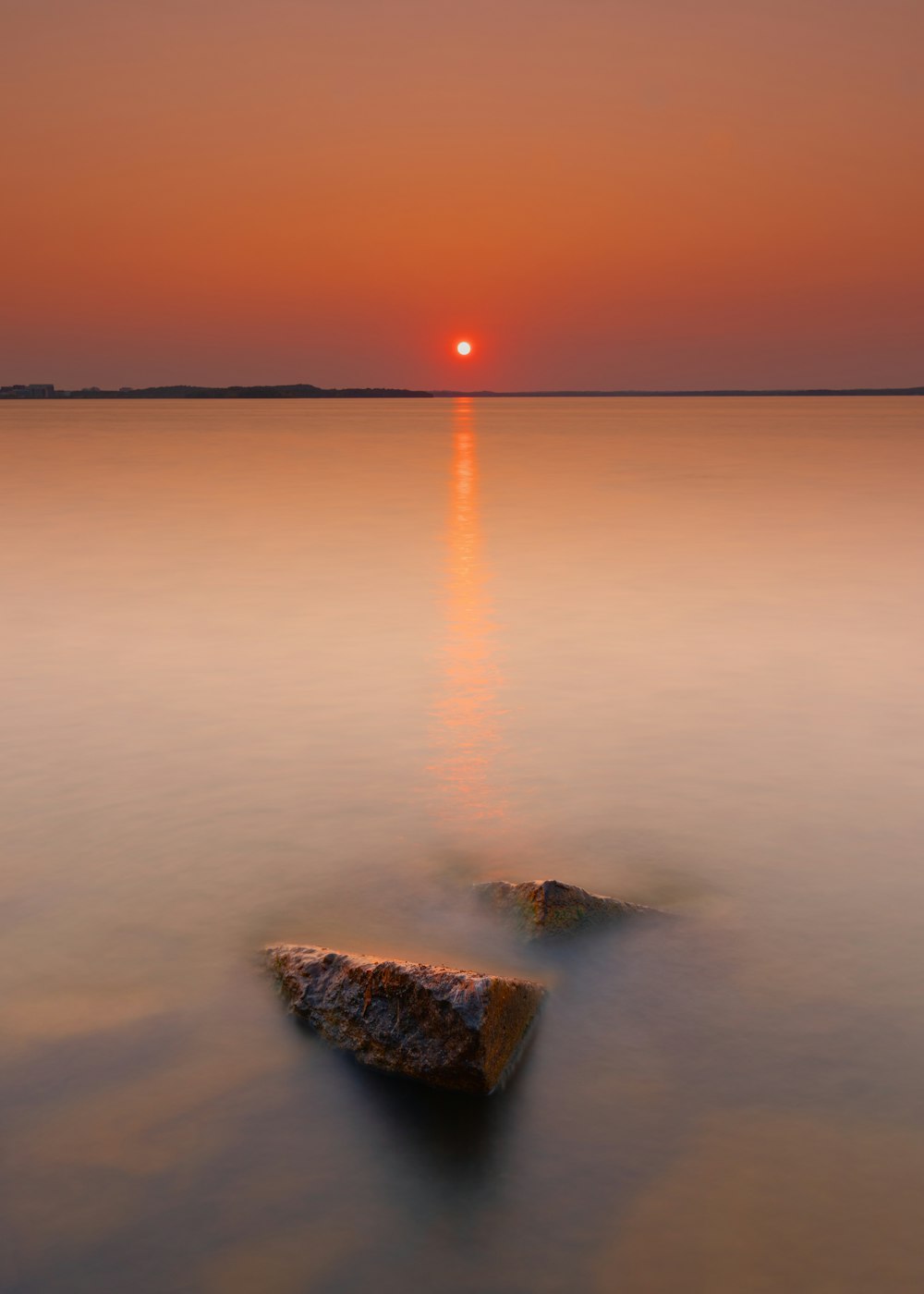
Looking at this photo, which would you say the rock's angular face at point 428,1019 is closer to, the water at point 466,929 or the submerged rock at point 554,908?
the water at point 466,929

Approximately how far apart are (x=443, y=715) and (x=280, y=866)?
122 inches

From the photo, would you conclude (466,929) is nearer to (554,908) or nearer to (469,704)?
(554,908)

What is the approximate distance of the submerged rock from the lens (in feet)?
18.3

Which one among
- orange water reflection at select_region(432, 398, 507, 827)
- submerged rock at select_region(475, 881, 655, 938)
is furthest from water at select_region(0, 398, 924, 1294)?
submerged rock at select_region(475, 881, 655, 938)

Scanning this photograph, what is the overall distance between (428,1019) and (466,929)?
1270mm

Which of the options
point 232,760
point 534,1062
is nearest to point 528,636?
point 232,760

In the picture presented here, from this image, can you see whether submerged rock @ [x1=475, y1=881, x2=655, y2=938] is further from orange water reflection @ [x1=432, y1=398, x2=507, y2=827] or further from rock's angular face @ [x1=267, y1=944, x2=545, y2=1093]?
orange water reflection @ [x1=432, y1=398, x2=507, y2=827]

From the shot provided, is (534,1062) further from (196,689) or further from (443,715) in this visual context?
(196,689)

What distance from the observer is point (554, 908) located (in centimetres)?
560

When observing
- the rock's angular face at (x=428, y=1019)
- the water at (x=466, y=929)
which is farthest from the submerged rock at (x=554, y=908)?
the rock's angular face at (x=428, y=1019)

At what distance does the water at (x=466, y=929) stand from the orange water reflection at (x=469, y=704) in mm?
42

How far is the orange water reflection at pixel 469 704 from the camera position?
756 centimetres

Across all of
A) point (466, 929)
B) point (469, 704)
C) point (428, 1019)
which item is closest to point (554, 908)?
point (466, 929)

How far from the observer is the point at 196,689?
10.2 m
